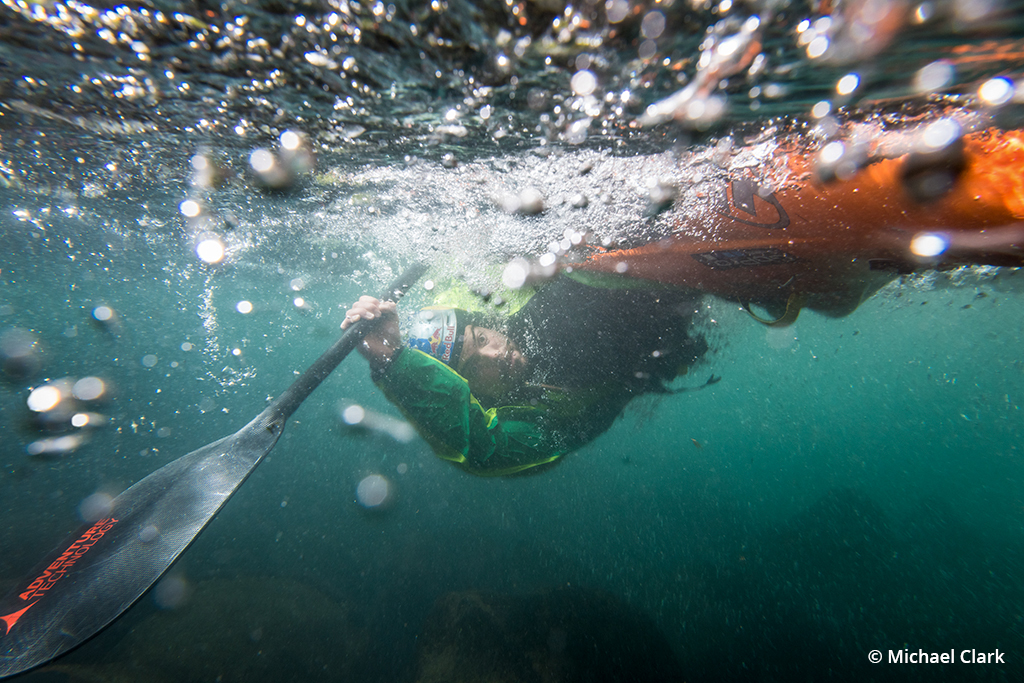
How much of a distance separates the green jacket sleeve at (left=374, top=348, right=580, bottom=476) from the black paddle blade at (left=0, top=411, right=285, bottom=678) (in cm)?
157

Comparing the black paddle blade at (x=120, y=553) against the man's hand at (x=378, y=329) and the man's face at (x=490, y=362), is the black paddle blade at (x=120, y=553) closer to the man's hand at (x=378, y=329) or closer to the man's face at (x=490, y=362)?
the man's hand at (x=378, y=329)

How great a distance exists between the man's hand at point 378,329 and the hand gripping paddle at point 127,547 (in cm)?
47

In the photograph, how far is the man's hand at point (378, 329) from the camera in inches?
202

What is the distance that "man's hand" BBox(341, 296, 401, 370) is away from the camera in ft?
16.9

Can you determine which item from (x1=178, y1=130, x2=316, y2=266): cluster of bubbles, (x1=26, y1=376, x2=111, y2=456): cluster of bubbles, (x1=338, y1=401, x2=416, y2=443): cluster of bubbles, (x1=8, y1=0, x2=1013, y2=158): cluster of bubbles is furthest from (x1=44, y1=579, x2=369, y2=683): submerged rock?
(x1=26, y1=376, x2=111, y2=456): cluster of bubbles

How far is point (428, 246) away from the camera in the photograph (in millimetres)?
9539

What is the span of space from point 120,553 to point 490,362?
14.8 ft

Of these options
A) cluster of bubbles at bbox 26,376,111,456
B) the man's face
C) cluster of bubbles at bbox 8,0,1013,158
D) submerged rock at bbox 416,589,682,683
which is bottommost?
submerged rock at bbox 416,589,682,683

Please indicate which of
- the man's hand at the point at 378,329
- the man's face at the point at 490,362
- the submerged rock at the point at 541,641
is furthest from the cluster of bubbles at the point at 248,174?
the submerged rock at the point at 541,641

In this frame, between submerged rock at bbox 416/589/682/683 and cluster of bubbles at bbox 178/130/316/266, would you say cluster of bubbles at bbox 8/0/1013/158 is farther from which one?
submerged rock at bbox 416/589/682/683

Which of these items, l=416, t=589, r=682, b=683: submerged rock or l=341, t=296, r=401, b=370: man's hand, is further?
l=416, t=589, r=682, b=683: submerged rock

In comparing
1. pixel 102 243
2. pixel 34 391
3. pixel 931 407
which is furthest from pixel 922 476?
pixel 34 391

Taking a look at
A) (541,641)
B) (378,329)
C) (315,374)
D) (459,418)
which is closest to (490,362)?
(459,418)

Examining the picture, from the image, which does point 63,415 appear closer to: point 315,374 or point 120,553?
point 120,553
